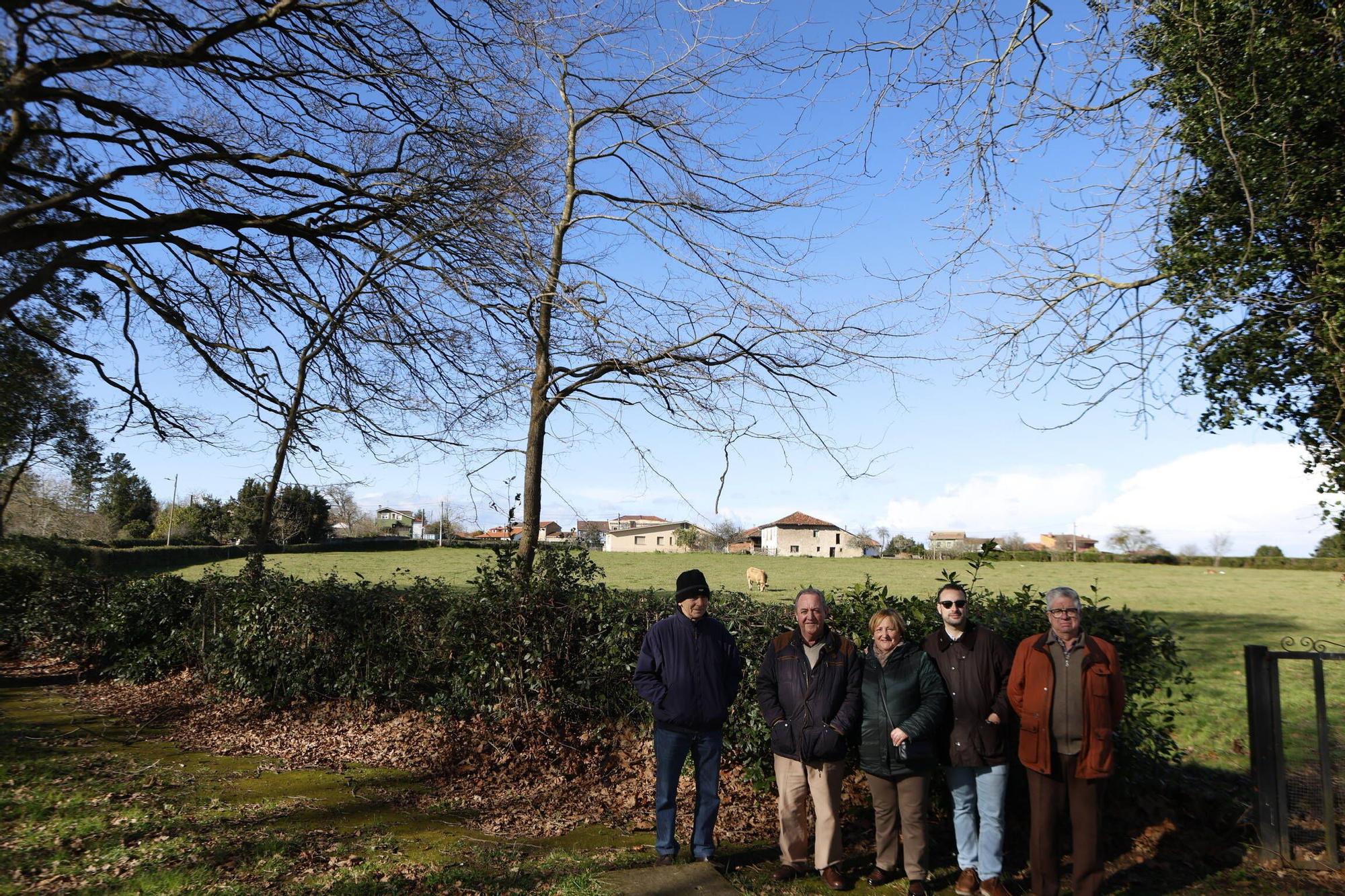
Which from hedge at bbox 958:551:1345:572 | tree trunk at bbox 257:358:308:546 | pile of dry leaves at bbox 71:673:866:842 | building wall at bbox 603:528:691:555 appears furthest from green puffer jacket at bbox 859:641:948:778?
building wall at bbox 603:528:691:555

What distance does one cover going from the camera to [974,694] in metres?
5.05

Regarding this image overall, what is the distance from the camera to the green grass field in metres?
12.1

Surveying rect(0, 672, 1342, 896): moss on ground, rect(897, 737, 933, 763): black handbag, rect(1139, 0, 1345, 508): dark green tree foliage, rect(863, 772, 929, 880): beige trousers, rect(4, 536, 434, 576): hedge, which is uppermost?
rect(1139, 0, 1345, 508): dark green tree foliage

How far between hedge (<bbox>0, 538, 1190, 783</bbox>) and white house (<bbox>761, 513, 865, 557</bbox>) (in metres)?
63.2

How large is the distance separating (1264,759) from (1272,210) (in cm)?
471

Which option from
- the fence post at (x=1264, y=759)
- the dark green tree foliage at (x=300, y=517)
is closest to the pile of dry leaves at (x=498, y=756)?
the fence post at (x=1264, y=759)

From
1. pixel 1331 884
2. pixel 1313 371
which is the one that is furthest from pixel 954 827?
pixel 1313 371

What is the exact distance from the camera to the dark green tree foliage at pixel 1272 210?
7.62 meters

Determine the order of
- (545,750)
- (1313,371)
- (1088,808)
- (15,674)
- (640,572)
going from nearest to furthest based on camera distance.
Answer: (1088,808) < (545,750) < (1313,371) < (15,674) < (640,572)

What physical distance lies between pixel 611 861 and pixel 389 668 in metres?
4.60

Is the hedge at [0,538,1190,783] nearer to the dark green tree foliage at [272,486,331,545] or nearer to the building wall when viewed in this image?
the dark green tree foliage at [272,486,331,545]

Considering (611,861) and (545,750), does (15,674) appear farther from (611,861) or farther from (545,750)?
(611,861)

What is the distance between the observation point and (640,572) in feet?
132

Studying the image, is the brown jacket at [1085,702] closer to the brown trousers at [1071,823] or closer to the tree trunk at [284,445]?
the brown trousers at [1071,823]
